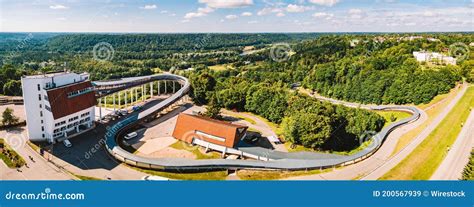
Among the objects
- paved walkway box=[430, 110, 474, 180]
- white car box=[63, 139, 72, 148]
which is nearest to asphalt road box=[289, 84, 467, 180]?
paved walkway box=[430, 110, 474, 180]

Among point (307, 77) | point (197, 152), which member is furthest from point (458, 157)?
point (307, 77)

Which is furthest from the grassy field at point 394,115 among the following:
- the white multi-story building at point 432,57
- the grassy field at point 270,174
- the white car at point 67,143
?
the white car at point 67,143

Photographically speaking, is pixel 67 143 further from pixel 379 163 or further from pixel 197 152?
pixel 379 163

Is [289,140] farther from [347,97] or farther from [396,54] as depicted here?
[396,54]

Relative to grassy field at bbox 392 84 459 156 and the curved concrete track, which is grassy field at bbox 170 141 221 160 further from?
grassy field at bbox 392 84 459 156

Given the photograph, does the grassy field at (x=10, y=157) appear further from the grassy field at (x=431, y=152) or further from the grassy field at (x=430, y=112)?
the grassy field at (x=430, y=112)

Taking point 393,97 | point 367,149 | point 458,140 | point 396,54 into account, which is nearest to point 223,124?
point 367,149
